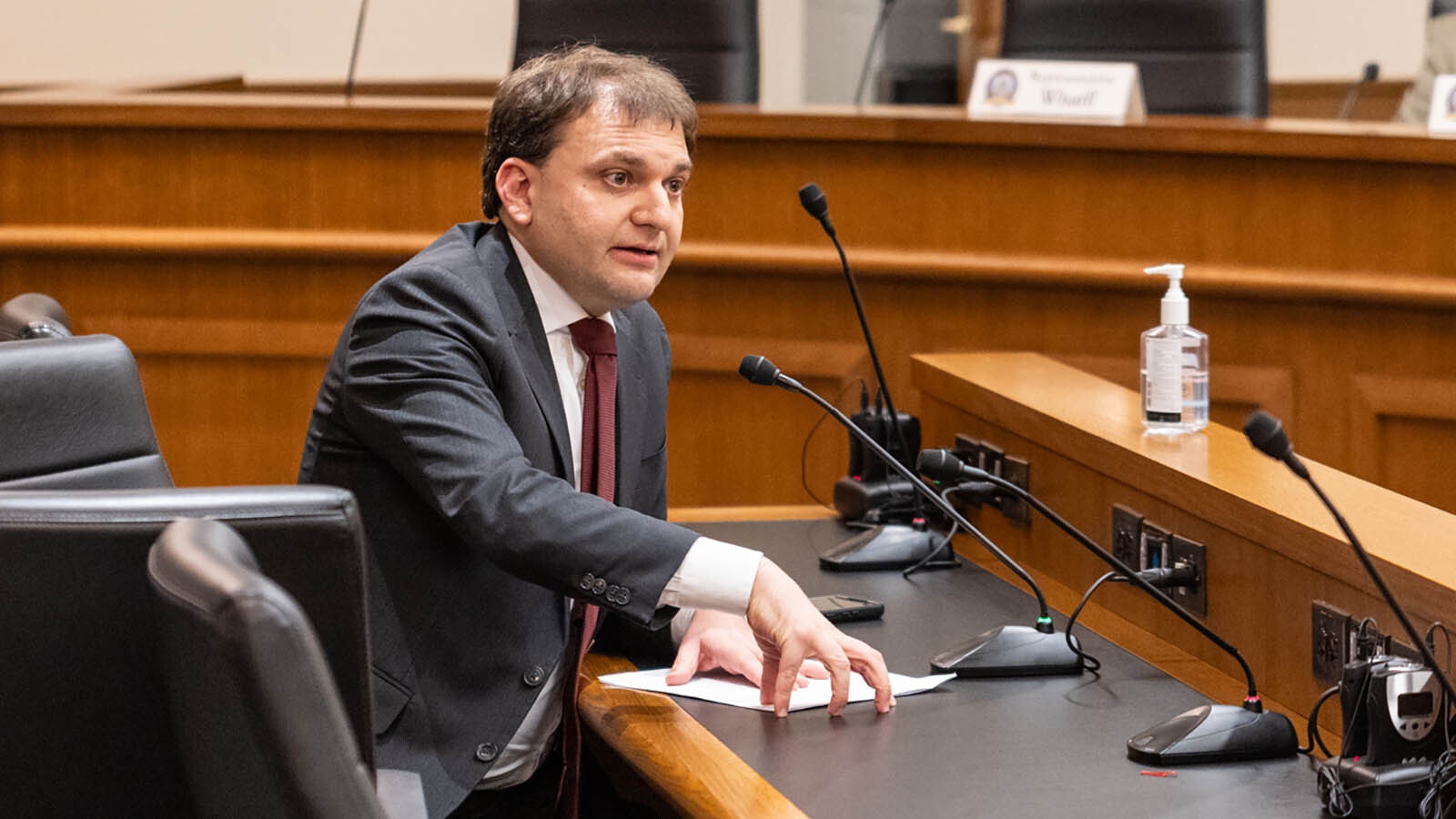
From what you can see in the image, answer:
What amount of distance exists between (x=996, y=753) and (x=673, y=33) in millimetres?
2819

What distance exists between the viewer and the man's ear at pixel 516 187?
6.05 feet

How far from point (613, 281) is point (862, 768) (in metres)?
0.61

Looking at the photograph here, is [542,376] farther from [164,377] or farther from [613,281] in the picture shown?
[164,377]

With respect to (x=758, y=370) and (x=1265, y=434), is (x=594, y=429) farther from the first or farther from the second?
(x=1265, y=434)

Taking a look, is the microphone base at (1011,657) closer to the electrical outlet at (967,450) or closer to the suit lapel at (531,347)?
the suit lapel at (531,347)

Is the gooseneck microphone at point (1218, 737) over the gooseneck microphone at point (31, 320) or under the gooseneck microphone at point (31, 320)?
under

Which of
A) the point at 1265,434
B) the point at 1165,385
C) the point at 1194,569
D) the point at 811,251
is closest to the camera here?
the point at 1265,434

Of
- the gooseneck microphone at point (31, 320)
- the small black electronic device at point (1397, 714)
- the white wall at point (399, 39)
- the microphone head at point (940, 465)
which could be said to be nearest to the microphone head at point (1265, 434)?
the small black electronic device at point (1397, 714)

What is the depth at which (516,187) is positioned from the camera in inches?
73.1

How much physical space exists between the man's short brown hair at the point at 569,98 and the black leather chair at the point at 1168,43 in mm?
2290

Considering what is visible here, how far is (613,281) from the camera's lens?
182 centimetres

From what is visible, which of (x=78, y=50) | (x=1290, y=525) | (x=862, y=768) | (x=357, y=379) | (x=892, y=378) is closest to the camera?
(x=862, y=768)

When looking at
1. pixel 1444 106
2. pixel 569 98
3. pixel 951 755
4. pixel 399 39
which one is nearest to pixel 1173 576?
pixel 951 755

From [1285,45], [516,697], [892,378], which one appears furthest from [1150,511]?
[1285,45]
